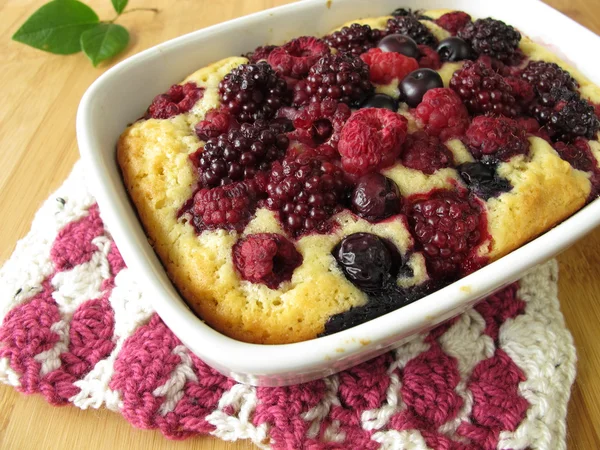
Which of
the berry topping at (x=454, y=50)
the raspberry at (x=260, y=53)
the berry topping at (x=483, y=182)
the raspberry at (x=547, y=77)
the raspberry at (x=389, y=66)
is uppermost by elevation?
the raspberry at (x=547, y=77)

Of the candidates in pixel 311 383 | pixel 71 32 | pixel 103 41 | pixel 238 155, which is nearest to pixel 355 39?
pixel 238 155

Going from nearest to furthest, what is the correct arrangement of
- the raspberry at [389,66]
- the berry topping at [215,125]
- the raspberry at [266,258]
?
the raspberry at [266,258]
the berry topping at [215,125]
the raspberry at [389,66]

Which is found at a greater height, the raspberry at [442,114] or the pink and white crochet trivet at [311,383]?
the raspberry at [442,114]

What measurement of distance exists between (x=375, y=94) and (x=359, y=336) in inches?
25.4

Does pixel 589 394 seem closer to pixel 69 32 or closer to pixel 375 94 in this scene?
pixel 375 94

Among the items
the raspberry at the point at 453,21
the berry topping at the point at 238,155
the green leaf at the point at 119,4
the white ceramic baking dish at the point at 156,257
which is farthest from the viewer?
the green leaf at the point at 119,4

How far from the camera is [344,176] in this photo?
1.13 m

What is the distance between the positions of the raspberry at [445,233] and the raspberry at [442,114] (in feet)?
0.66

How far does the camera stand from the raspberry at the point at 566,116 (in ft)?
4.27

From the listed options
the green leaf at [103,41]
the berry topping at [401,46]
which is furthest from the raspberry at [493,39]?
the green leaf at [103,41]

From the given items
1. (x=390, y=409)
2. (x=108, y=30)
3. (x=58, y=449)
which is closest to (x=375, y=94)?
(x=390, y=409)

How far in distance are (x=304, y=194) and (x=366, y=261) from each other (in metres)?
0.18

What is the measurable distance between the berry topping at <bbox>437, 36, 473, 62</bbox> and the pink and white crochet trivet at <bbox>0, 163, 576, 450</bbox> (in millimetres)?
633

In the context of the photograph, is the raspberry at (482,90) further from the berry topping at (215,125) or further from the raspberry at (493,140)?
the berry topping at (215,125)
